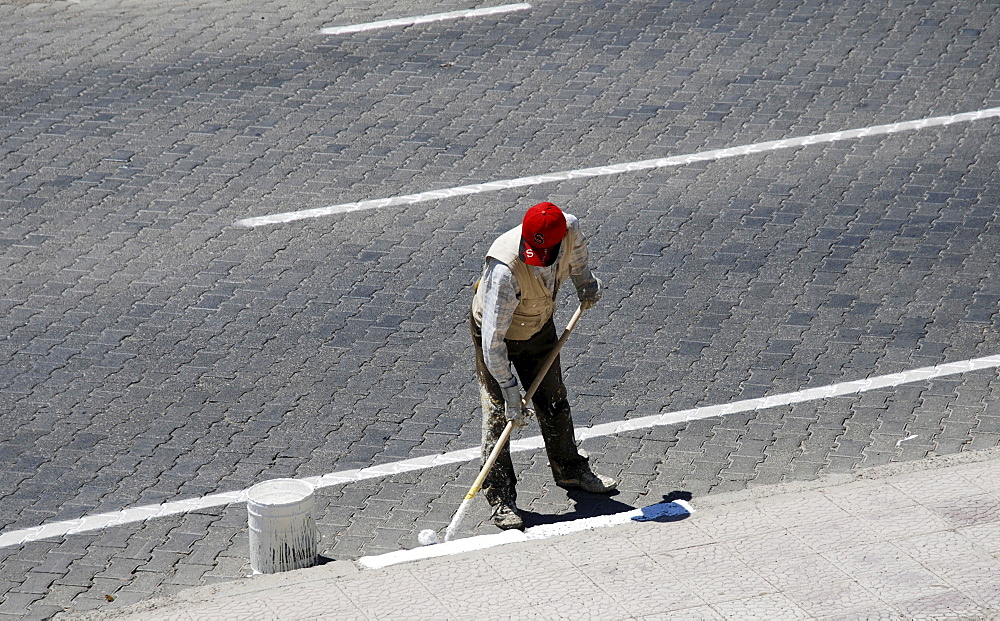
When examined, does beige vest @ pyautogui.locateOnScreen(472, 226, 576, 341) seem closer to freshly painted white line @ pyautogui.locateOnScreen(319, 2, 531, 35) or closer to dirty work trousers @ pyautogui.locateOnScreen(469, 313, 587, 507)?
dirty work trousers @ pyautogui.locateOnScreen(469, 313, 587, 507)

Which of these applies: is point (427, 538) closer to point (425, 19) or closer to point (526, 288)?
point (526, 288)

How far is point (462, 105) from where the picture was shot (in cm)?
1265

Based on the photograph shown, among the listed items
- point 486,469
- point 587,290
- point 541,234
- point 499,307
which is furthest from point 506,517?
point 541,234

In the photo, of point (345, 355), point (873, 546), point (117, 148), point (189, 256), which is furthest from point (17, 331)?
point (873, 546)

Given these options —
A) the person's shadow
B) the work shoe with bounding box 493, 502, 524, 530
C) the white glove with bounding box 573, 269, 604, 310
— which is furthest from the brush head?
the white glove with bounding box 573, 269, 604, 310

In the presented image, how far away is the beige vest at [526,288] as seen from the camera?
21.6ft

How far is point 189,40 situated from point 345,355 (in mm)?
6712

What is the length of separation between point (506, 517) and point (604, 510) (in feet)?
1.98

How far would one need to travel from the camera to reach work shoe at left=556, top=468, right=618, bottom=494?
7312mm

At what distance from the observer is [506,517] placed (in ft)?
23.0

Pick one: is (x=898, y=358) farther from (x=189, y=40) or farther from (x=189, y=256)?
(x=189, y=40)

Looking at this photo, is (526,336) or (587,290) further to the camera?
(587,290)

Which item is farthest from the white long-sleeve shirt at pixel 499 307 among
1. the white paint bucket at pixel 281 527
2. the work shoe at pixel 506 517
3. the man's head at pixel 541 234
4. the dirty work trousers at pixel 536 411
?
the white paint bucket at pixel 281 527

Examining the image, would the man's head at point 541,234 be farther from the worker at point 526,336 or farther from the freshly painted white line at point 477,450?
the freshly painted white line at point 477,450
